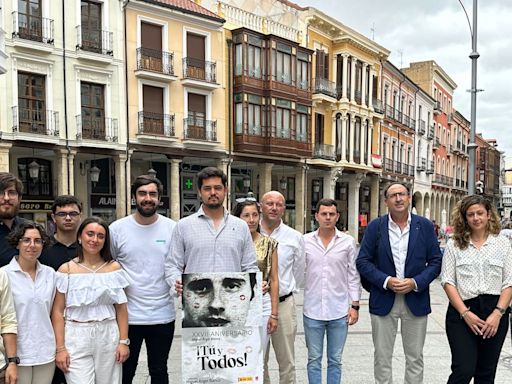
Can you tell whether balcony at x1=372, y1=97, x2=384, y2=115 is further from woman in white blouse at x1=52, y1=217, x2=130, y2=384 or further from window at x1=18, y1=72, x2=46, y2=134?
woman in white blouse at x1=52, y1=217, x2=130, y2=384

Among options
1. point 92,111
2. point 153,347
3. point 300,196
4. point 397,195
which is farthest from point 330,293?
point 300,196

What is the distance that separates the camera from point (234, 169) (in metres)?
25.9

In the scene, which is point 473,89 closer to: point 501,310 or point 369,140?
point 501,310

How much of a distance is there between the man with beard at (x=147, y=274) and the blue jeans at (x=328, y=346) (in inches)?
51.2

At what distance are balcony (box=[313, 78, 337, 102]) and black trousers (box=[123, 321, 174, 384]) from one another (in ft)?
79.4

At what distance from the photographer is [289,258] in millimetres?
4184

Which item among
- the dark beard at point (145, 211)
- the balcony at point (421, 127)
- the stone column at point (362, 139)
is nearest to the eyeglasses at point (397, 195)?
the dark beard at point (145, 211)

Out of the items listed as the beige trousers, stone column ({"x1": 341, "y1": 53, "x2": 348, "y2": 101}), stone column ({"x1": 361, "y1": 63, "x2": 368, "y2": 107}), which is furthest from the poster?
stone column ({"x1": 361, "y1": 63, "x2": 368, "y2": 107})

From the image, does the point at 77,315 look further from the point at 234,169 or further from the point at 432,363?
the point at 234,169

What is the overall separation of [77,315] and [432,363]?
13.8ft

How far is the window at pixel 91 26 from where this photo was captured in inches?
708

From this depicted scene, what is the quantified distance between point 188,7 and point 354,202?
17101 millimetres

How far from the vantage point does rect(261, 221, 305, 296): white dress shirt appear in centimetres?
416

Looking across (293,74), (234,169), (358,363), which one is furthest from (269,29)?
(358,363)
